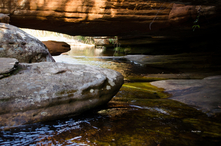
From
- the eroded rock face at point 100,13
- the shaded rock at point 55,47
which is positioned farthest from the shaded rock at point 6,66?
the shaded rock at point 55,47

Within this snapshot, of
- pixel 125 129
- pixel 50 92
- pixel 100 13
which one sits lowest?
pixel 125 129

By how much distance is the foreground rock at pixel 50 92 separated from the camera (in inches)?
75.4

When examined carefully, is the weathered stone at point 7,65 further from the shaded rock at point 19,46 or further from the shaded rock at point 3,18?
the shaded rock at point 3,18

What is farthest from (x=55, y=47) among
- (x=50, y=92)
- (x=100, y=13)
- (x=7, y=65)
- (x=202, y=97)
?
(x=202, y=97)

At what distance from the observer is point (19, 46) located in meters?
3.68

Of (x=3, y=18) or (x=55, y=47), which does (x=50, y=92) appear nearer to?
(x=3, y=18)

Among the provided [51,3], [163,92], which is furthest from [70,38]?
[163,92]

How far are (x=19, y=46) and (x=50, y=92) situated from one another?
6.99 ft

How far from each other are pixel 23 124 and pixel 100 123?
0.85 meters

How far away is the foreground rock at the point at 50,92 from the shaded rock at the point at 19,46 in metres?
1.18

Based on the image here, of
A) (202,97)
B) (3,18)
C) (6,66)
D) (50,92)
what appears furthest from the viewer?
(3,18)

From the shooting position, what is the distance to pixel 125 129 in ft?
6.49

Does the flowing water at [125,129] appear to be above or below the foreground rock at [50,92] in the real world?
below

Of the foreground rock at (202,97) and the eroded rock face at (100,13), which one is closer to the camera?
the foreground rock at (202,97)
